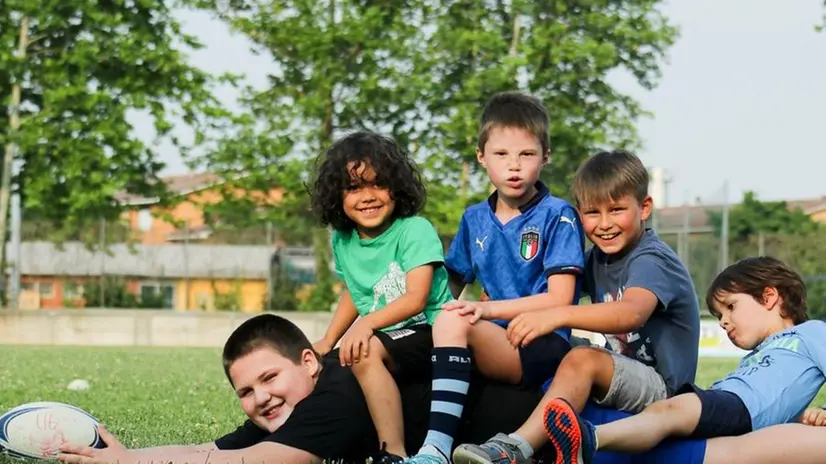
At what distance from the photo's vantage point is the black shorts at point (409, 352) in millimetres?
5000

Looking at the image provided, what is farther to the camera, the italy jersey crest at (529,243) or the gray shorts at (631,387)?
the italy jersey crest at (529,243)

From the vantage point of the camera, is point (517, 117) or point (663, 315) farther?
point (517, 117)

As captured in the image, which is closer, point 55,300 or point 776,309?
point 776,309

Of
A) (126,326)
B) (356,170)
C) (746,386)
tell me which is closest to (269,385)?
(356,170)

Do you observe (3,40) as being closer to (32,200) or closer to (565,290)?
(32,200)

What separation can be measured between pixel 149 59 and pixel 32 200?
3.85 meters

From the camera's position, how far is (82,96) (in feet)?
92.3

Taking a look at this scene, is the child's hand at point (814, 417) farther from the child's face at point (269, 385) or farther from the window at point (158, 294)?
the window at point (158, 294)

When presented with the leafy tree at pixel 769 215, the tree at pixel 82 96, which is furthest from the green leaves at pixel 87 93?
the leafy tree at pixel 769 215

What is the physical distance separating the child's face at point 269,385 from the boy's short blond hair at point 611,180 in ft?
4.38

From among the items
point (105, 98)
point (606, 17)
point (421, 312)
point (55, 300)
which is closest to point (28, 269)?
point (55, 300)

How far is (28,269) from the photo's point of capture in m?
28.4

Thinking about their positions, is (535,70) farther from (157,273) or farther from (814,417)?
(814,417)

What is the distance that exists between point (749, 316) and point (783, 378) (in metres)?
0.48
